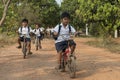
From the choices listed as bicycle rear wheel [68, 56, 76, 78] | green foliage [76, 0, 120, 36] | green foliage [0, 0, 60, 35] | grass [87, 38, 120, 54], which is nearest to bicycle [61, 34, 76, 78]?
bicycle rear wheel [68, 56, 76, 78]

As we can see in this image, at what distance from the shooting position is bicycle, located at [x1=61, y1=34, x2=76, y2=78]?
1066 cm

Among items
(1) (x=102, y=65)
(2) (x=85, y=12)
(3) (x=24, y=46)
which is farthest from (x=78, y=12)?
(1) (x=102, y=65)

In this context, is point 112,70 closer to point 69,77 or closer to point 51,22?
point 69,77

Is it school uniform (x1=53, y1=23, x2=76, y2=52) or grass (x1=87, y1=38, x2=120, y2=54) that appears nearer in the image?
school uniform (x1=53, y1=23, x2=76, y2=52)

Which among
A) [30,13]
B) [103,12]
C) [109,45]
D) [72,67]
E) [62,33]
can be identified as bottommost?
[109,45]

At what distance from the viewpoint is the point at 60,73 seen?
458 inches

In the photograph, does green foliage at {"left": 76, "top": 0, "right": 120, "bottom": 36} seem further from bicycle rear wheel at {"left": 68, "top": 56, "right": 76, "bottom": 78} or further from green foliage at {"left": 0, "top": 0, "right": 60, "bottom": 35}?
bicycle rear wheel at {"left": 68, "top": 56, "right": 76, "bottom": 78}

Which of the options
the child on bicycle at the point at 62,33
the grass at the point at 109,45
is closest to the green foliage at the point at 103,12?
the grass at the point at 109,45

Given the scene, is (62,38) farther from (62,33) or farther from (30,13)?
(30,13)

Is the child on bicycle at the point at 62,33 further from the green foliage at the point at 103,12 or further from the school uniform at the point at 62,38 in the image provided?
the green foliage at the point at 103,12

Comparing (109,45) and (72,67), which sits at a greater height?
(72,67)

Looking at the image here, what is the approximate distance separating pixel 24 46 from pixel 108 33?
1570 cm

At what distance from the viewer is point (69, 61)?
1083 cm

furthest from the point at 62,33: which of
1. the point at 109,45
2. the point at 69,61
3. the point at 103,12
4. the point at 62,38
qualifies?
the point at 103,12
